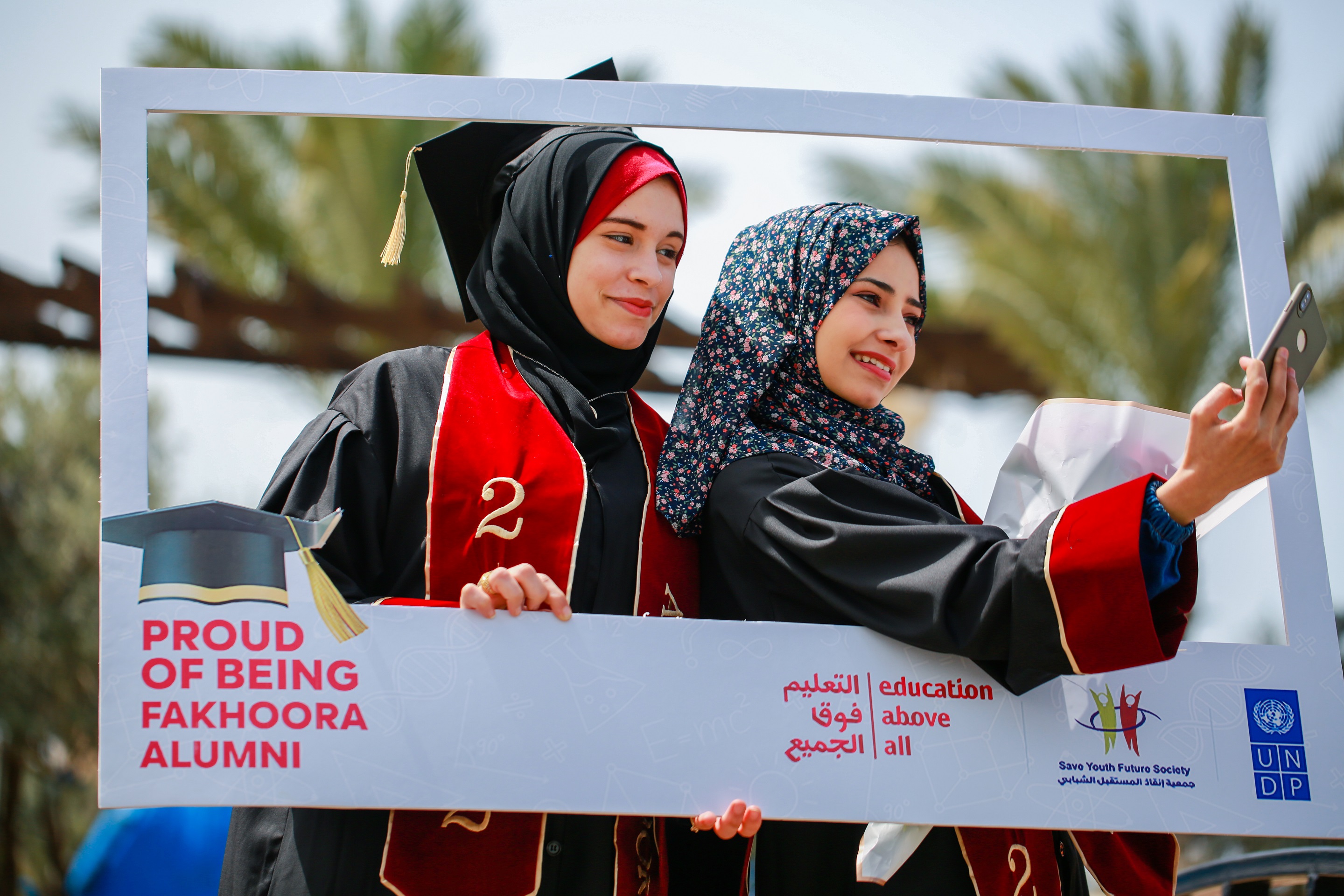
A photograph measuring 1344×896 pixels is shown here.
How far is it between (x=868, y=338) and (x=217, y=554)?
1.46m

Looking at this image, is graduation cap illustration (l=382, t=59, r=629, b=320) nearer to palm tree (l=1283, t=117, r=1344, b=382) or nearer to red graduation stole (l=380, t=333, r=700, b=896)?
red graduation stole (l=380, t=333, r=700, b=896)

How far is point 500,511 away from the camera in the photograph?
2.34m

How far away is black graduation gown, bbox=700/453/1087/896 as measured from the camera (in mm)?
2127

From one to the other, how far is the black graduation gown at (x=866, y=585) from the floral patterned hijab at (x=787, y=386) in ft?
0.23

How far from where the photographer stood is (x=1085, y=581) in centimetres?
205

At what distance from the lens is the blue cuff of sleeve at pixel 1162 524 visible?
2.06 metres

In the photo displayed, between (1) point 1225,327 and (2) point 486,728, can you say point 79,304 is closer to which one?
(2) point 486,728

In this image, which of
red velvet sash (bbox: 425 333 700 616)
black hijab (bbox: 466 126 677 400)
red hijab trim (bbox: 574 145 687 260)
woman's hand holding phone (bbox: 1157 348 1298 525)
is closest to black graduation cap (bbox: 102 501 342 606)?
red velvet sash (bbox: 425 333 700 616)

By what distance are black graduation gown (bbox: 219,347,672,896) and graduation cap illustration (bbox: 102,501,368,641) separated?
0.09 m

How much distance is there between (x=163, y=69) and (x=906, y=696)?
1930mm

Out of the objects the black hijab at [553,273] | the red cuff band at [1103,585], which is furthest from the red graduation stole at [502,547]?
the red cuff band at [1103,585]

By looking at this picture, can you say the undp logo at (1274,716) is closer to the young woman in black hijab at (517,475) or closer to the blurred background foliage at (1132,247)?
the young woman in black hijab at (517,475)

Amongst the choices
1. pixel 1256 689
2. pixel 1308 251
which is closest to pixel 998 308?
pixel 1308 251

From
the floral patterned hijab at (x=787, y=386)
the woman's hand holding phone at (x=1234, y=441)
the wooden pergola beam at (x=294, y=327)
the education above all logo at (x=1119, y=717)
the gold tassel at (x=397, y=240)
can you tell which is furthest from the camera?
the wooden pergola beam at (x=294, y=327)
